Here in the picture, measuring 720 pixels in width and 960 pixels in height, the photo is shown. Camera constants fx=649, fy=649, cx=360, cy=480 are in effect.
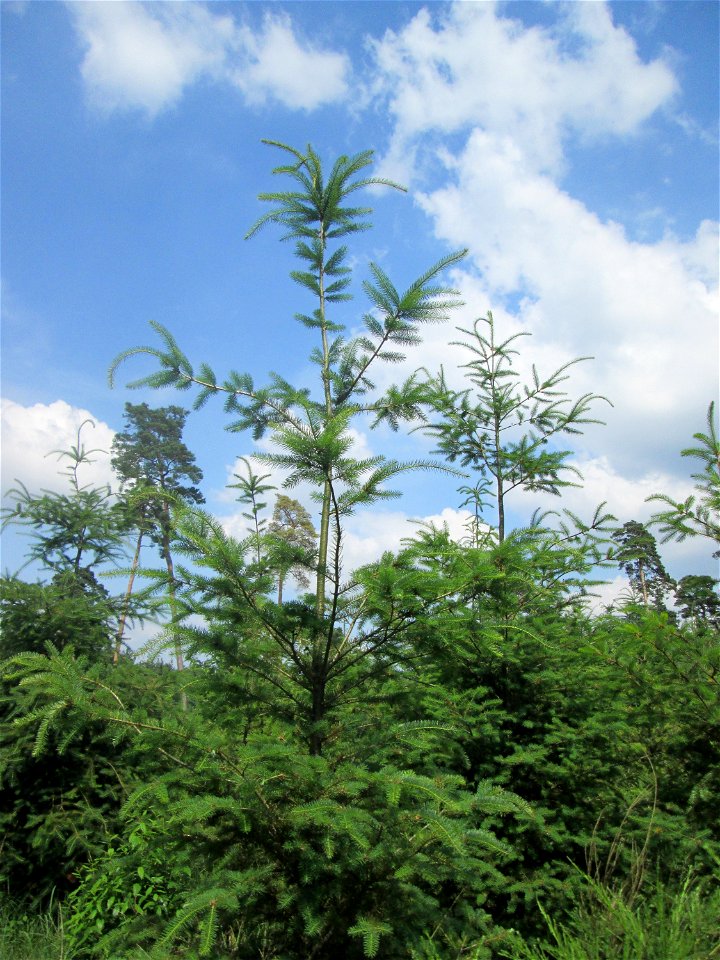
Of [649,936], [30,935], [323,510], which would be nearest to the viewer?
[649,936]

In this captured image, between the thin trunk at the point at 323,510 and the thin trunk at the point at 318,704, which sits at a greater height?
the thin trunk at the point at 323,510

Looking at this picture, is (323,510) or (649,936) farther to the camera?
(323,510)

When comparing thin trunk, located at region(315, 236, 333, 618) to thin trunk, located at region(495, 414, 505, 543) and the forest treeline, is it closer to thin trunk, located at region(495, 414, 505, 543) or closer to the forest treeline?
the forest treeline

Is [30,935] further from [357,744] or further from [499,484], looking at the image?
[499,484]

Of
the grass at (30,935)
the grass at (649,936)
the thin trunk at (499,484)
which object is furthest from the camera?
the thin trunk at (499,484)

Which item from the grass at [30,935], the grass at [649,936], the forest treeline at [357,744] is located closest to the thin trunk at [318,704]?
the forest treeline at [357,744]

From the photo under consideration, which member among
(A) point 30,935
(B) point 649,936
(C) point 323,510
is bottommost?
(A) point 30,935

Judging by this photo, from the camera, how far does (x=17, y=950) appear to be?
5.47 m

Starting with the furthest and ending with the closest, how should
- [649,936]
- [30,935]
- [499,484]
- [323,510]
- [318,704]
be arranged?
[499,484], [30,935], [323,510], [318,704], [649,936]

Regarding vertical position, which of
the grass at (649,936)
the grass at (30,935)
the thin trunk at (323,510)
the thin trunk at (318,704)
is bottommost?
the grass at (30,935)

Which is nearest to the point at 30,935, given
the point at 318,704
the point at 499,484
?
the point at 318,704

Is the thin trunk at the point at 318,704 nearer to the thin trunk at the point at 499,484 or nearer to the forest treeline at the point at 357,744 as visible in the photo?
the forest treeline at the point at 357,744

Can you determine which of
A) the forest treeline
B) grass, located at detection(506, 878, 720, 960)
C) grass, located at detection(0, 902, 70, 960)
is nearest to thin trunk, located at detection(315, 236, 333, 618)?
the forest treeline

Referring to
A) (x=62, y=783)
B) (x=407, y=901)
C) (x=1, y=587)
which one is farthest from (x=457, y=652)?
(x=1, y=587)
